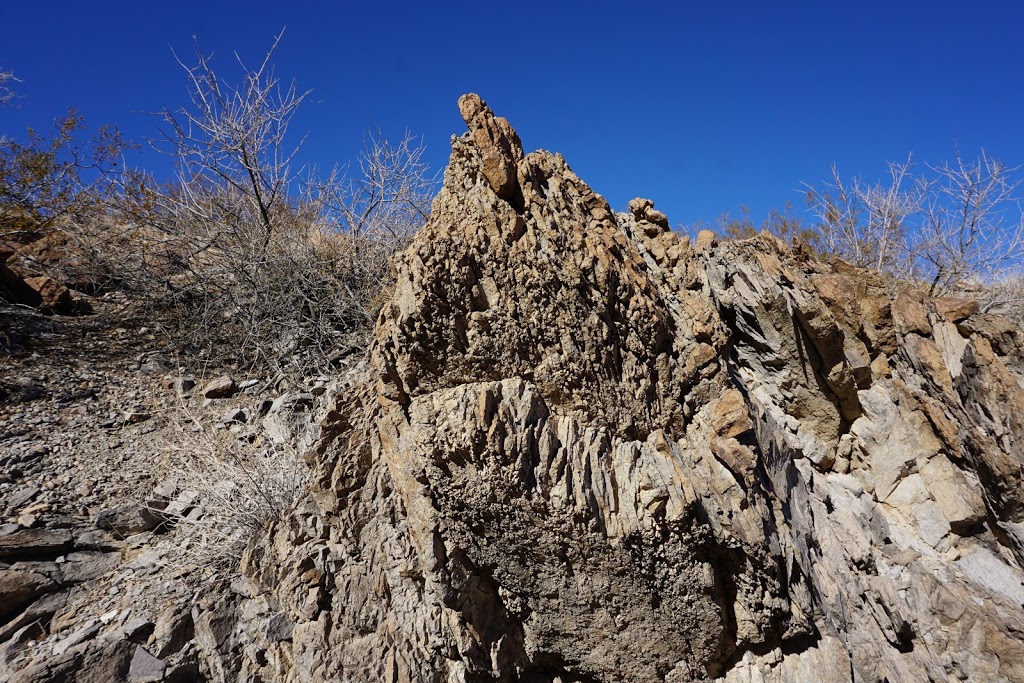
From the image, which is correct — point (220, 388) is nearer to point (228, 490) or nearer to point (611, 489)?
point (228, 490)

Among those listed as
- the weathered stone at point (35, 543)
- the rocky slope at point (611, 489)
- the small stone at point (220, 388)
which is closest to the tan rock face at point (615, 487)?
the rocky slope at point (611, 489)

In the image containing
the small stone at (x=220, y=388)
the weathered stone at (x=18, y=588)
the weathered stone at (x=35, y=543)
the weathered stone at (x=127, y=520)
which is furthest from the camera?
the small stone at (x=220, y=388)

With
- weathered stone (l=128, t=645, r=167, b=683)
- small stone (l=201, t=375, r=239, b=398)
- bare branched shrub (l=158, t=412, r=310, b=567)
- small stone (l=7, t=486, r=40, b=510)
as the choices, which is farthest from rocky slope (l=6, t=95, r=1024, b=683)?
small stone (l=201, t=375, r=239, b=398)

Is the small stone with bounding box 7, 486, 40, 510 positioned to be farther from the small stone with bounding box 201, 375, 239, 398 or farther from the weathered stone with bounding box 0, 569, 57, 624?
the small stone with bounding box 201, 375, 239, 398

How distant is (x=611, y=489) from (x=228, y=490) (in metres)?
2.79

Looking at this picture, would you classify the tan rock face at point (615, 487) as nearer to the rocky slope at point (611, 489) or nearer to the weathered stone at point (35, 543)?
the rocky slope at point (611, 489)

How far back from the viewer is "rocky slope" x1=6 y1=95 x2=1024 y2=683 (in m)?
2.70

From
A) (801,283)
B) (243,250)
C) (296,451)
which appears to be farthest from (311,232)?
(801,283)

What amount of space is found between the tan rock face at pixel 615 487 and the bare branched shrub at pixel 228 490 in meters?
0.33

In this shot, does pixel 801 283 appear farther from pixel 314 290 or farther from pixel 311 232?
pixel 311 232

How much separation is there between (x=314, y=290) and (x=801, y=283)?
5.11m

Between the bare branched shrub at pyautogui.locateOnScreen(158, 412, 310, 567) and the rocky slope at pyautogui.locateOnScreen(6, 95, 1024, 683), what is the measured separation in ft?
1.06

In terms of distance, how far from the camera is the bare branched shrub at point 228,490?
146 inches

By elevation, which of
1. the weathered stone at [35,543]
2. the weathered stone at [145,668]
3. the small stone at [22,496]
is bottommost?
the weathered stone at [145,668]
